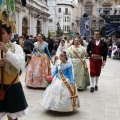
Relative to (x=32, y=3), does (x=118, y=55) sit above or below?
below

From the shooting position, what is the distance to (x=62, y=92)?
4.90 meters

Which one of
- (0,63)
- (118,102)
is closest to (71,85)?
(118,102)

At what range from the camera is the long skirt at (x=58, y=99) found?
15.9 ft

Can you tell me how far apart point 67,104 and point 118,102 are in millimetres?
1587

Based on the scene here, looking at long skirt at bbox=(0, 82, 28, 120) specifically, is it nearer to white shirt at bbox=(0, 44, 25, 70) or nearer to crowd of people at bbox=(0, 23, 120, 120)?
crowd of people at bbox=(0, 23, 120, 120)

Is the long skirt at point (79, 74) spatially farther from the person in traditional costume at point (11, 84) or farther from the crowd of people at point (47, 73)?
the person in traditional costume at point (11, 84)

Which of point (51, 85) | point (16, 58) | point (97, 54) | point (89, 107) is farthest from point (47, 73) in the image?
point (16, 58)

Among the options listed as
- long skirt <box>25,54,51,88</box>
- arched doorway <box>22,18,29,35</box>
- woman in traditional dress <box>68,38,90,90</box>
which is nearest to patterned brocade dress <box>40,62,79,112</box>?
woman in traditional dress <box>68,38,90,90</box>

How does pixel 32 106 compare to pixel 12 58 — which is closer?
pixel 12 58

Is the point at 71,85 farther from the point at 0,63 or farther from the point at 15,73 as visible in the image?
the point at 0,63

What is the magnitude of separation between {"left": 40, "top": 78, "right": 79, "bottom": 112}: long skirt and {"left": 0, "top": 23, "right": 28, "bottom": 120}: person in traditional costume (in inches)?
60.9

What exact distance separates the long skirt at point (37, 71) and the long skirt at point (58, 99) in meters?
2.30

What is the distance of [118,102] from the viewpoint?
19.6ft

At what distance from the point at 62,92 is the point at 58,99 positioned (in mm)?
146
